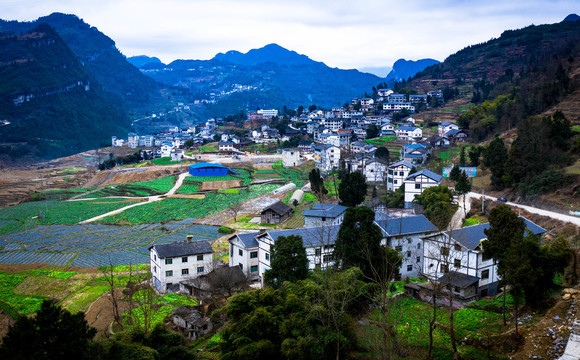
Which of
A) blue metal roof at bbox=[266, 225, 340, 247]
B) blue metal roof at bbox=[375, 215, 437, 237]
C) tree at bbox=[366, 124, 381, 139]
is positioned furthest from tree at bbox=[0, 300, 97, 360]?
tree at bbox=[366, 124, 381, 139]

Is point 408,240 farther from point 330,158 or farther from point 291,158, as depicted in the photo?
point 291,158

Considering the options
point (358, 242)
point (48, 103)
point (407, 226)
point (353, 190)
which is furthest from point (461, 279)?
point (48, 103)

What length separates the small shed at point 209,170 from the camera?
57.7 metres

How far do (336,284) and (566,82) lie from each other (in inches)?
1541

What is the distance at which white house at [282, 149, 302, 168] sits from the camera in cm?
5966

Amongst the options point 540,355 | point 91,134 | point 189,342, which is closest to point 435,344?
point 540,355

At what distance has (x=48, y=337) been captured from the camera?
9.02 m

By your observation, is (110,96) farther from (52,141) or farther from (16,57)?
(52,141)

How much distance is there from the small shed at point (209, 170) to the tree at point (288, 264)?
140 feet

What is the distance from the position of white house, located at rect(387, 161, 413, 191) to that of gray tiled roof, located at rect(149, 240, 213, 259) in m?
18.6

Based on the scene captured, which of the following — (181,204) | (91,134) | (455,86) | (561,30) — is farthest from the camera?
(91,134)

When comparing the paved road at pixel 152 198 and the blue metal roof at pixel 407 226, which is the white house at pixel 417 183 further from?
the paved road at pixel 152 198

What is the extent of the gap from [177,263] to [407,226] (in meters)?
11.5

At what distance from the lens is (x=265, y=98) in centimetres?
18275
